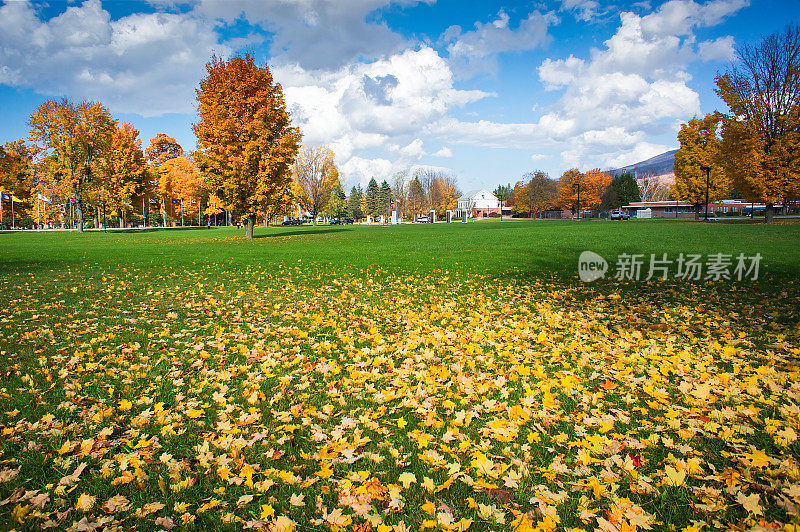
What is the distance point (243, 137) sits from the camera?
29.5m

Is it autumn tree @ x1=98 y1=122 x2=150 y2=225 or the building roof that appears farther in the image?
the building roof

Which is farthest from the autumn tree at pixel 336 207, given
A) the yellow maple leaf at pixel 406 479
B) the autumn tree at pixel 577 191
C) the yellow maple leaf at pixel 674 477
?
the yellow maple leaf at pixel 674 477

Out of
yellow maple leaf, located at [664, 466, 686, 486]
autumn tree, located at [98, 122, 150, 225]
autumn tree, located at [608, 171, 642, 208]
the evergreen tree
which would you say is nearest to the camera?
yellow maple leaf, located at [664, 466, 686, 486]

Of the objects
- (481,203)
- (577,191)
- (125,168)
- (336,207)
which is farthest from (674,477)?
(481,203)

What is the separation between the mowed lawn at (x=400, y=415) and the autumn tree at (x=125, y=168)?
5055cm

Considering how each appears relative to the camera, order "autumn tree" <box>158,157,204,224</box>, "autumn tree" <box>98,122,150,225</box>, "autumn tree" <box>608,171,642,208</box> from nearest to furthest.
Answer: "autumn tree" <box>98,122,150,225</box>, "autumn tree" <box>158,157,204,224</box>, "autumn tree" <box>608,171,642,208</box>

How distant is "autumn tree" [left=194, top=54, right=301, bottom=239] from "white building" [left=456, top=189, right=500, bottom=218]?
110504 mm

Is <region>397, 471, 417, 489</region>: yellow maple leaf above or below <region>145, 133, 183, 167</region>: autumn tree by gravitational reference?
below

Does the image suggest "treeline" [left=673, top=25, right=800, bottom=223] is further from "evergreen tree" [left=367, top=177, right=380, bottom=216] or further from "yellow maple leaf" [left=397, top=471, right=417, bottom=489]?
"evergreen tree" [left=367, top=177, right=380, bottom=216]

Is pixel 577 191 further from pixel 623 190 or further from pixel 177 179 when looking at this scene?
pixel 177 179

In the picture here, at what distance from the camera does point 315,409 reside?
13.6 ft

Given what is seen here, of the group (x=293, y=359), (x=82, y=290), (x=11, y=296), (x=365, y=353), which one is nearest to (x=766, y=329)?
(x=365, y=353)

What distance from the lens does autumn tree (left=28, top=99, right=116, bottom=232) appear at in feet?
136

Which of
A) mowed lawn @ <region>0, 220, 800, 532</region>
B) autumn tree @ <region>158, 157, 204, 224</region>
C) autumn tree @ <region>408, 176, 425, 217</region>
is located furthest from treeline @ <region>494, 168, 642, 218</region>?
mowed lawn @ <region>0, 220, 800, 532</region>
